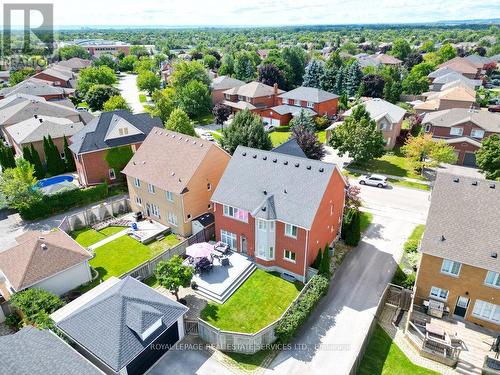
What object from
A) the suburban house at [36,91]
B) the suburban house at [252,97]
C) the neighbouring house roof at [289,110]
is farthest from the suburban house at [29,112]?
the neighbouring house roof at [289,110]

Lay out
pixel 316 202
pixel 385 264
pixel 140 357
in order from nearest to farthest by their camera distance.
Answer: pixel 140 357 < pixel 316 202 < pixel 385 264

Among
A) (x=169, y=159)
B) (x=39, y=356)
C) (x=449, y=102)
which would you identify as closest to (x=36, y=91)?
(x=169, y=159)

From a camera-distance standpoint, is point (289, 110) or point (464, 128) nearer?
point (464, 128)

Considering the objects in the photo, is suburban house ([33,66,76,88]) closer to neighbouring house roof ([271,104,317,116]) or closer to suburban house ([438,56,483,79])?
neighbouring house roof ([271,104,317,116])

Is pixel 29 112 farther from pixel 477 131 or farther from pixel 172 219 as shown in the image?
pixel 477 131

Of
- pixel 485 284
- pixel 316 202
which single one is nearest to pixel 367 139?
pixel 316 202

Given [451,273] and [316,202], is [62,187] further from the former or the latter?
[451,273]

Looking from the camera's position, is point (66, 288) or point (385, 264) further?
point (385, 264)
